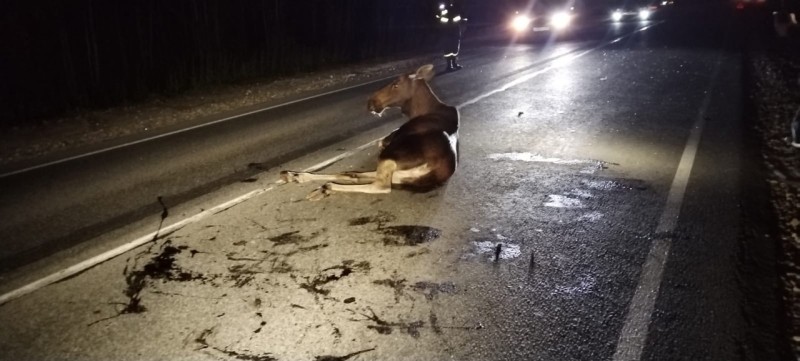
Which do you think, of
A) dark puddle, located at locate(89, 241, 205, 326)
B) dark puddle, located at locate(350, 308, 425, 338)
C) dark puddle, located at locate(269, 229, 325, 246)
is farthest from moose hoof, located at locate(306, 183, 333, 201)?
dark puddle, located at locate(350, 308, 425, 338)

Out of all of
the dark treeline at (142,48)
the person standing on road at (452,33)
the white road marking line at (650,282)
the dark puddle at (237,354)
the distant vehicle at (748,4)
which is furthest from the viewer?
the distant vehicle at (748,4)

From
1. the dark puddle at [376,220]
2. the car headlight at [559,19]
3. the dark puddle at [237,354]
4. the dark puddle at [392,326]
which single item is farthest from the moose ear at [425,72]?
the car headlight at [559,19]

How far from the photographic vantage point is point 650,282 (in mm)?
4207

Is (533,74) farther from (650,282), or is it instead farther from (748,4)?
(748,4)

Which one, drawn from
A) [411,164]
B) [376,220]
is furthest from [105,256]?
[411,164]

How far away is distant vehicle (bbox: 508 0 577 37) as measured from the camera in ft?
107

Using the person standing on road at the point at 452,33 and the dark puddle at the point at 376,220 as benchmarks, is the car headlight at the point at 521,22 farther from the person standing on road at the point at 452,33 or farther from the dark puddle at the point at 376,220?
the dark puddle at the point at 376,220

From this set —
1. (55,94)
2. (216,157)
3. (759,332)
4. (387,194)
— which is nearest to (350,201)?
(387,194)

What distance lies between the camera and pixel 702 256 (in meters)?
4.64

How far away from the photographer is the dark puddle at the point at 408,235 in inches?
196

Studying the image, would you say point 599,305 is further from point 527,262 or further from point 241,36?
point 241,36

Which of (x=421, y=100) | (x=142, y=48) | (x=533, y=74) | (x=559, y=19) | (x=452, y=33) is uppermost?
(x=559, y=19)

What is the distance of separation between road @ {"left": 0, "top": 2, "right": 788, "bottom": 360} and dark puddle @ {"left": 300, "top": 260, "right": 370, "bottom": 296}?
21mm

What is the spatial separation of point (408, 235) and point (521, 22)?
101 feet
